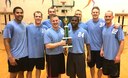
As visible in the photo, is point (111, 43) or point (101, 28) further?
point (101, 28)

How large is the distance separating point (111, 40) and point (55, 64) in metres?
1.01

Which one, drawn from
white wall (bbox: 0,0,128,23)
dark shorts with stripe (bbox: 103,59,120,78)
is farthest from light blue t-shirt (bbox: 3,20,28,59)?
white wall (bbox: 0,0,128,23)

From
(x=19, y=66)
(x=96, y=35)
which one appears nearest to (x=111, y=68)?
(x=96, y=35)

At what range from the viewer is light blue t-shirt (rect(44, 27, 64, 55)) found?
371cm

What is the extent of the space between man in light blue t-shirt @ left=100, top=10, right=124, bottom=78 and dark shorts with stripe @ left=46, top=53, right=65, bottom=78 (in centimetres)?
75

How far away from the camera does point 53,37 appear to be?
371cm

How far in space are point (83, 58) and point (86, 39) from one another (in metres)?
0.33

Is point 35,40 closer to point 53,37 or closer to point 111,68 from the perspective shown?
point 53,37

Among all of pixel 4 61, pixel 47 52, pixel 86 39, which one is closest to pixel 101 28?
pixel 86 39

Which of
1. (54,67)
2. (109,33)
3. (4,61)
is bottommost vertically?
(4,61)

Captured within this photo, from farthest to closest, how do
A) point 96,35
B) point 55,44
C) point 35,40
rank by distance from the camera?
point 96,35 → point 35,40 → point 55,44

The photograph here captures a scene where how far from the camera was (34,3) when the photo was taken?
1045 centimetres

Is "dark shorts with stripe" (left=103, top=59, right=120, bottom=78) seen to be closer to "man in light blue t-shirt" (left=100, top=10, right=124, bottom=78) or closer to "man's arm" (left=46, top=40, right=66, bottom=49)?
"man in light blue t-shirt" (left=100, top=10, right=124, bottom=78)

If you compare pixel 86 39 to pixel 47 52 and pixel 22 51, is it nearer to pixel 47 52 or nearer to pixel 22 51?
pixel 47 52
